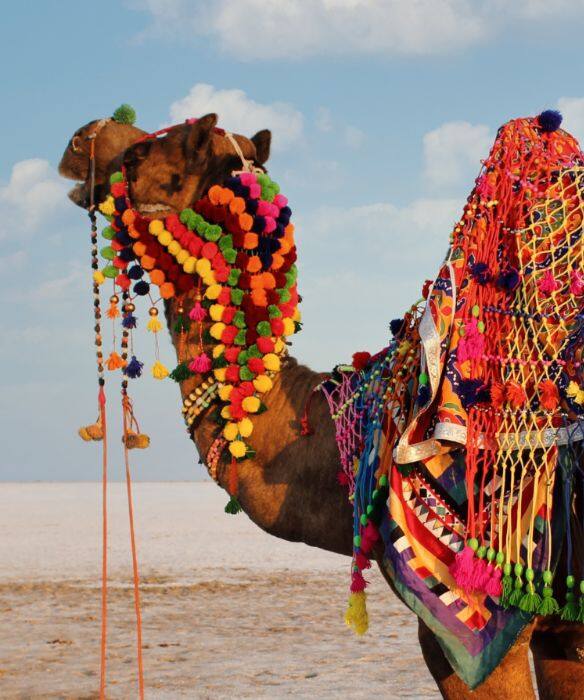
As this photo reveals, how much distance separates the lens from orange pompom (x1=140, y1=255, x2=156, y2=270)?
14.6 feet

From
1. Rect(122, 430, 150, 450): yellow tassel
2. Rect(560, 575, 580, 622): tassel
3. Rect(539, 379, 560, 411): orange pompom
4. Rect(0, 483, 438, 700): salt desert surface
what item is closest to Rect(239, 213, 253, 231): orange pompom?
Rect(122, 430, 150, 450): yellow tassel

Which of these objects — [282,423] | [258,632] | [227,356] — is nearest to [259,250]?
[227,356]

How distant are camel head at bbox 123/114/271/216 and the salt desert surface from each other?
4.98m

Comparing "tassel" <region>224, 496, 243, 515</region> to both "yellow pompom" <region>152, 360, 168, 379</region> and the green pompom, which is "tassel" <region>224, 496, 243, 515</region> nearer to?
"yellow pompom" <region>152, 360, 168, 379</region>

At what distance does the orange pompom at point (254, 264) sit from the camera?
14.2ft

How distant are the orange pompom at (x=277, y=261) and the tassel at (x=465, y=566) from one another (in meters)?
1.55

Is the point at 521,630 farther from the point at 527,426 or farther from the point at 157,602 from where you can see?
the point at 157,602

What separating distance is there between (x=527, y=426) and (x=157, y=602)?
10731 millimetres

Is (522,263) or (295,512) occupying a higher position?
(522,263)

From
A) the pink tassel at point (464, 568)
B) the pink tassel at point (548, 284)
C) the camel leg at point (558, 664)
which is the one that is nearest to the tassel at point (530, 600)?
the pink tassel at point (464, 568)

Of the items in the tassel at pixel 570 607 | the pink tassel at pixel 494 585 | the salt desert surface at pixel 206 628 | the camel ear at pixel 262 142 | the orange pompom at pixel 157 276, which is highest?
the camel ear at pixel 262 142

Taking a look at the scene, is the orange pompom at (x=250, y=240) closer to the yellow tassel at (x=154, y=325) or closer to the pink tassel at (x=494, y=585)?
the yellow tassel at (x=154, y=325)

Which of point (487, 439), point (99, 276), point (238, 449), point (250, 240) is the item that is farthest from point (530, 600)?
point (99, 276)

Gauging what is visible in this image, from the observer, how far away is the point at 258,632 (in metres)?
11.0
